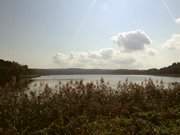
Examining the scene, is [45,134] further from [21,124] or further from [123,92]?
[123,92]

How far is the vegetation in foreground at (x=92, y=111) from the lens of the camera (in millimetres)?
5074

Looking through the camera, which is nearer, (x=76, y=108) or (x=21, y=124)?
(x=21, y=124)

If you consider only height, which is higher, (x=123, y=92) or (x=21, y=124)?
(x=123, y=92)

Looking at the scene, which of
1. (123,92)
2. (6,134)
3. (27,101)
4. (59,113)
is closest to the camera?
(6,134)

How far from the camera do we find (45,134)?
4938 millimetres

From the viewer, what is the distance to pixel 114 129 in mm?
5008

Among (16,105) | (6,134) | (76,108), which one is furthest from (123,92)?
(6,134)

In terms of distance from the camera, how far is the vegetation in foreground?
5.07 m

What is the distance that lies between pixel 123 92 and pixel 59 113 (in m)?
3.10

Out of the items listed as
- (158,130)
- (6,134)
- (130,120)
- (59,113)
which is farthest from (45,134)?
(158,130)

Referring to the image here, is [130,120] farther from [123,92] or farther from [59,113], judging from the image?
[123,92]

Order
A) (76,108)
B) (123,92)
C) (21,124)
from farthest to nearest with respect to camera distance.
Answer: (123,92) → (76,108) → (21,124)

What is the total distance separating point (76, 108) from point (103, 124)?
147 centimetres

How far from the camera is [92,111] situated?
6.53 meters
